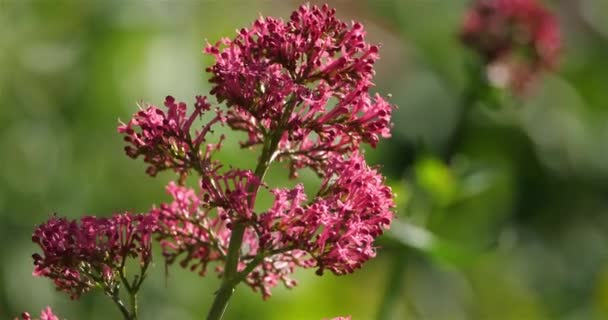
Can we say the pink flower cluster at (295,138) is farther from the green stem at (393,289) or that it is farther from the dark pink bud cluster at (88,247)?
the green stem at (393,289)

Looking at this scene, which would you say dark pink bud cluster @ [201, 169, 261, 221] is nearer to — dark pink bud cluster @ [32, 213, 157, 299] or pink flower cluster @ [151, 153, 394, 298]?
pink flower cluster @ [151, 153, 394, 298]

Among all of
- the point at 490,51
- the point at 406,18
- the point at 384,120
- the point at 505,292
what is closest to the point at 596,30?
the point at 406,18

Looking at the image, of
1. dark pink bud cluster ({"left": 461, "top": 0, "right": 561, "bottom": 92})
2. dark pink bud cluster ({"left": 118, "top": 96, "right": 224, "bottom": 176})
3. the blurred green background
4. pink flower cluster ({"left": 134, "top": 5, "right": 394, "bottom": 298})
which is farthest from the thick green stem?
dark pink bud cluster ({"left": 461, "top": 0, "right": 561, "bottom": 92})

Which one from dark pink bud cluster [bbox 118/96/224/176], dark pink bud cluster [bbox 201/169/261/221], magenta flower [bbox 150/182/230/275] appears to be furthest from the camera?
magenta flower [bbox 150/182/230/275]

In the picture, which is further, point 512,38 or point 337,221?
point 512,38

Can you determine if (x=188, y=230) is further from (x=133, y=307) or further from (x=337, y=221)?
(x=337, y=221)

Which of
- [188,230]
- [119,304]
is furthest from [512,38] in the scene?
[119,304]

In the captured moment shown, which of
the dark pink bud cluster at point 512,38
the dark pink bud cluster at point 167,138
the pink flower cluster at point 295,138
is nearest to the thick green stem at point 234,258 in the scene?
the pink flower cluster at point 295,138
